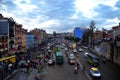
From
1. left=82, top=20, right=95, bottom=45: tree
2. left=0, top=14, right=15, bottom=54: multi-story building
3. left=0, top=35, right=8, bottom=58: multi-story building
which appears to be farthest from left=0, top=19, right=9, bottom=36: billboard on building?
left=82, top=20, right=95, bottom=45: tree

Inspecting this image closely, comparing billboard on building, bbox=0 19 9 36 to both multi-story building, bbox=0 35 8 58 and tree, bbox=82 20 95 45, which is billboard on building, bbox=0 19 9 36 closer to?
multi-story building, bbox=0 35 8 58

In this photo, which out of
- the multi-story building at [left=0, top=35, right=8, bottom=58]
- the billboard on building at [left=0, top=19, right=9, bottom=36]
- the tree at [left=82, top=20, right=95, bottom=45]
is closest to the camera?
the multi-story building at [left=0, top=35, right=8, bottom=58]

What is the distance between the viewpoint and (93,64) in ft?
190

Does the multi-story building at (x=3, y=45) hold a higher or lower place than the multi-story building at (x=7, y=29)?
lower

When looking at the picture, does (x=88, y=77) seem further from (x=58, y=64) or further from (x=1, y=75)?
(x=58, y=64)

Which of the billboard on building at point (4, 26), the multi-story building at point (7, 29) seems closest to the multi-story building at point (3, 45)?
the multi-story building at point (7, 29)

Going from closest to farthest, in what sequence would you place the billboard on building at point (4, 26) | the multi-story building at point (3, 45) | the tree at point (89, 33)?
1. the multi-story building at point (3, 45)
2. the billboard on building at point (4, 26)
3. the tree at point (89, 33)

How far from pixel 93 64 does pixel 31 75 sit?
62.6ft

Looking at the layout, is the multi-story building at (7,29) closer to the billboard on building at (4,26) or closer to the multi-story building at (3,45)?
the billboard on building at (4,26)

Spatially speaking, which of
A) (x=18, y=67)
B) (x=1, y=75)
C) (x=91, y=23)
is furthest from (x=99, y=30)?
(x=1, y=75)

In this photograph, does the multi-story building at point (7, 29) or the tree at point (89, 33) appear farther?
the tree at point (89, 33)

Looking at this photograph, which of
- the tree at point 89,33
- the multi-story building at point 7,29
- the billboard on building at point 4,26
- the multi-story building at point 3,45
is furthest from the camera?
the tree at point 89,33

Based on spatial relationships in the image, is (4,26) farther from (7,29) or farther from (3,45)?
(3,45)

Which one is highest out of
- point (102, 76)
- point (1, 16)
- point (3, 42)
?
point (1, 16)
